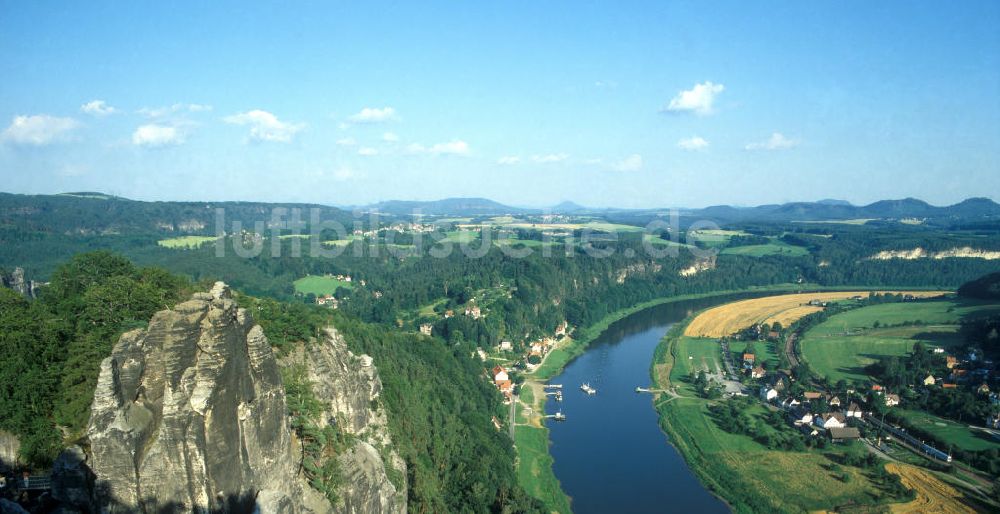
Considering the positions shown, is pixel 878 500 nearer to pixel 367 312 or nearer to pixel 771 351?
pixel 771 351

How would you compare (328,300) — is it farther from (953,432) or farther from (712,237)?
(712,237)

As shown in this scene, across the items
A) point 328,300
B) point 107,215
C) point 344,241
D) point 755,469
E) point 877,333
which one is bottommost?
point 755,469

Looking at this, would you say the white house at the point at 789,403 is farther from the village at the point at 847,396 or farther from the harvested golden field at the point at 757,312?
the harvested golden field at the point at 757,312

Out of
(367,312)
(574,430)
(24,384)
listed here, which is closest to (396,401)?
(24,384)

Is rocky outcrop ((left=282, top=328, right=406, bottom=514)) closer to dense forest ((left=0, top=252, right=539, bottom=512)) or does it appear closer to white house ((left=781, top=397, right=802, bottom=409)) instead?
dense forest ((left=0, top=252, right=539, bottom=512))

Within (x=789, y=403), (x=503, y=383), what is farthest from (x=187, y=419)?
(x=789, y=403)

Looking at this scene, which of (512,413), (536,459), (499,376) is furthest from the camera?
(499,376)
